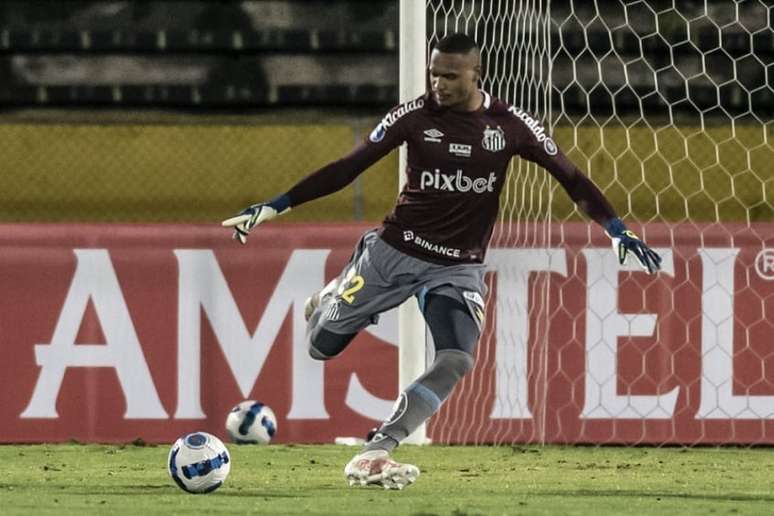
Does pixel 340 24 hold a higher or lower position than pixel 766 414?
higher

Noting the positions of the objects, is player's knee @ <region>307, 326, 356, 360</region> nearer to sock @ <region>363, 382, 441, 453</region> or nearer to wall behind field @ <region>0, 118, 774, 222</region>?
sock @ <region>363, 382, 441, 453</region>

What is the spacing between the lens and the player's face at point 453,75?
19.8 ft

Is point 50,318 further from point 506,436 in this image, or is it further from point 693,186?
point 693,186

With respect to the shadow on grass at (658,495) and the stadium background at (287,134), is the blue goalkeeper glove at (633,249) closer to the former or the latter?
the shadow on grass at (658,495)

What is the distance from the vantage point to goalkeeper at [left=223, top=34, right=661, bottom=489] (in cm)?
606

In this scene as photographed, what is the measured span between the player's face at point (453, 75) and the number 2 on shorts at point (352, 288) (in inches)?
32.9

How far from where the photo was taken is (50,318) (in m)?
8.16

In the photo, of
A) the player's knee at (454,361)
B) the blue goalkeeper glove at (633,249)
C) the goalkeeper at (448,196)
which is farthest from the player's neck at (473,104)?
the player's knee at (454,361)

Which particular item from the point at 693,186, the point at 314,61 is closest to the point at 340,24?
the point at 314,61

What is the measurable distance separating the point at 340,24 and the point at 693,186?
2.61 meters

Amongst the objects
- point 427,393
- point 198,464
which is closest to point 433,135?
point 427,393

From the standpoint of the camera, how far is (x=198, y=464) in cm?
571

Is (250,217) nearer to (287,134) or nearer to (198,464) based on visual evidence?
(198,464)

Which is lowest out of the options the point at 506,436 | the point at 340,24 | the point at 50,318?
the point at 506,436
